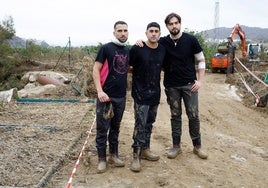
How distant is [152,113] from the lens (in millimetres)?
4957

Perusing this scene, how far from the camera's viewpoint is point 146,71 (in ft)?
15.6

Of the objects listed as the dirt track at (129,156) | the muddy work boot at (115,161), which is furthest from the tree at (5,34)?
the muddy work boot at (115,161)

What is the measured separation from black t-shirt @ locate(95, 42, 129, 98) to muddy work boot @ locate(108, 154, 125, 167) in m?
0.87

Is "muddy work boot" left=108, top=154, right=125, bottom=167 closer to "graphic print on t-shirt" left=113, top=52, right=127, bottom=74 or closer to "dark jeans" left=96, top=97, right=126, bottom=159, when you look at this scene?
"dark jeans" left=96, top=97, right=126, bottom=159

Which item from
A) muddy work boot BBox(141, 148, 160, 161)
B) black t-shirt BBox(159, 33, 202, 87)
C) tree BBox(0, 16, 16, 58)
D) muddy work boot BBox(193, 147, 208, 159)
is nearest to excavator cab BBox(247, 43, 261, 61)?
A: tree BBox(0, 16, 16, 58)

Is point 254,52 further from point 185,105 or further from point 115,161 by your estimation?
point 115,161

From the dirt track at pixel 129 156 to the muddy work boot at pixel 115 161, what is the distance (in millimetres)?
65

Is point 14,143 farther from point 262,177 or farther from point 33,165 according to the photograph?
point 262,177

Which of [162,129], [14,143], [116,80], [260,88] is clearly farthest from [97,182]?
[260,88]

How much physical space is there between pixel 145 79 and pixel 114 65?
0.47 metres

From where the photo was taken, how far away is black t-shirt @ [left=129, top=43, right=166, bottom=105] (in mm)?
4715

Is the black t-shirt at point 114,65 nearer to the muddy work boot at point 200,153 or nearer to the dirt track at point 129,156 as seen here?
the dirt track at point 129,156

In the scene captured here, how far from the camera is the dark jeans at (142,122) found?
4816 millimetres

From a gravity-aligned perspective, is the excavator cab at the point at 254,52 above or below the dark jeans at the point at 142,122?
above
